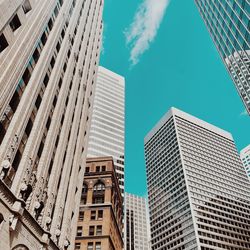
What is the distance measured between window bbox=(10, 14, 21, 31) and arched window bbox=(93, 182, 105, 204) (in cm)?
3814

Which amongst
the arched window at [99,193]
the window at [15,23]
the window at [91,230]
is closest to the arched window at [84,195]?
the arched window at [99,193]

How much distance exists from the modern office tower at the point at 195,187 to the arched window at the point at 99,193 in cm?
7280

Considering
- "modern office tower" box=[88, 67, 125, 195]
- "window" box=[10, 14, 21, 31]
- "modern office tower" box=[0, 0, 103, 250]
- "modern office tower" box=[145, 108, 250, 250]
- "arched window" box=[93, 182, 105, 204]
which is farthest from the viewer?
"modern office tower" box=[145, 108, 250, 250]

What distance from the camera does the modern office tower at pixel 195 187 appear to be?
12606cm

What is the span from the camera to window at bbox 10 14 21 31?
26.8 meters

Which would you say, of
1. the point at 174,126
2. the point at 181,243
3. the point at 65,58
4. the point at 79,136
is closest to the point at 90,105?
the point at 79,136

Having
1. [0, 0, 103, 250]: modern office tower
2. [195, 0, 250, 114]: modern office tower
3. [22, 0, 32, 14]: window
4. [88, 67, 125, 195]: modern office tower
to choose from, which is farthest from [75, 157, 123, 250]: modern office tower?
[22, 0, 32, 14]: window

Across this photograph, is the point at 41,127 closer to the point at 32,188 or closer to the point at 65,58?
the point at 32,188

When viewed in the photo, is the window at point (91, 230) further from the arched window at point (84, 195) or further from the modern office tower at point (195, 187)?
the modern office tower at point (195, 187)

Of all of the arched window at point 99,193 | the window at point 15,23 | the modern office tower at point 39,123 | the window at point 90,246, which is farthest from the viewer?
the arched window at point 99,193

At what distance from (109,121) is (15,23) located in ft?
278

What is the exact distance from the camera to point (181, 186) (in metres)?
139

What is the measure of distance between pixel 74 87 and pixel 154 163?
13676 centimetres

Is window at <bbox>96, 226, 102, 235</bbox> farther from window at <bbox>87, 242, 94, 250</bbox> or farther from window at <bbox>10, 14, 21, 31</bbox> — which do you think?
window at <bbox>10, 14, 21, 31</bbox>
